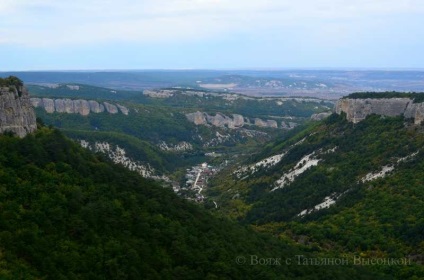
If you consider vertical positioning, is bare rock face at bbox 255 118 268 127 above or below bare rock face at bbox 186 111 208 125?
below

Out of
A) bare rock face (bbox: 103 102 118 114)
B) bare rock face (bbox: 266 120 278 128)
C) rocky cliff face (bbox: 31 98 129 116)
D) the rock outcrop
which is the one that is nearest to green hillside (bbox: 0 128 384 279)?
rocky cliff face (bbox: 31 98 129 116)

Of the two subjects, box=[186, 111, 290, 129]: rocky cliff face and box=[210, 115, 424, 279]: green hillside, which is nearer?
box=[210, 115, 424, 279]: green hillside

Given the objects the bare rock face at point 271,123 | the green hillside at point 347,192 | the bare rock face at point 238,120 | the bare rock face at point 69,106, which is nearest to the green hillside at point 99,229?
the green hillside at point 347,192

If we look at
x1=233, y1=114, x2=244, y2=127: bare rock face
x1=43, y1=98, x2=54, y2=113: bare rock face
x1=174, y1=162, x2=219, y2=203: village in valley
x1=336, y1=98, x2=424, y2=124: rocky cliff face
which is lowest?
x1=174, y1=162, x2=219, y2=203: village in valley

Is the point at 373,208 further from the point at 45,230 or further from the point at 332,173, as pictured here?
the point at 45,230

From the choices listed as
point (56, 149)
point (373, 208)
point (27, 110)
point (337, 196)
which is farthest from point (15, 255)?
point (337, 196)

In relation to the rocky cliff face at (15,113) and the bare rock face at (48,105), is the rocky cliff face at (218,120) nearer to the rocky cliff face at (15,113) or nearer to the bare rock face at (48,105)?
the bare rock face at (48,105)

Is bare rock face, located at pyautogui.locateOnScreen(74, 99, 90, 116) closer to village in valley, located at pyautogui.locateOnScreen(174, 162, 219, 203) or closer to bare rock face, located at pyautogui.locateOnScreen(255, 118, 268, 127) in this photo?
village in valley, located at pyautogui.locateOnScreen(174, 162, 219, 203)
